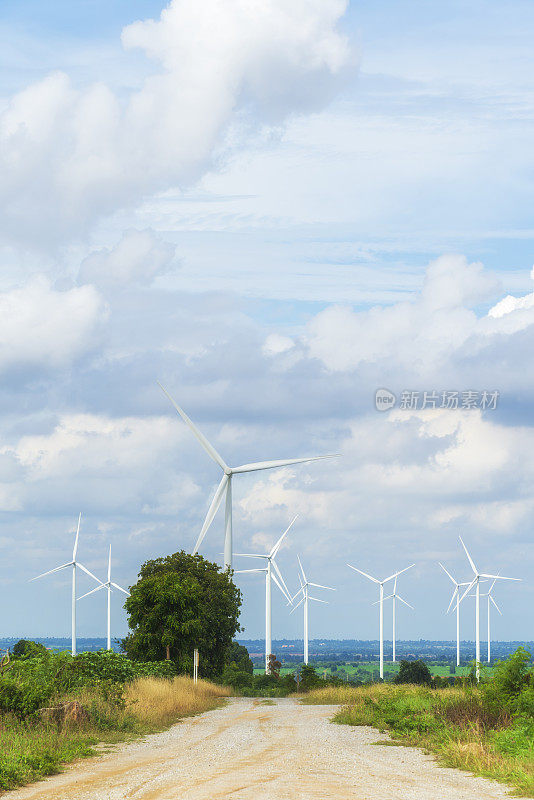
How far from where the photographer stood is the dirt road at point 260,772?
16.7 metres

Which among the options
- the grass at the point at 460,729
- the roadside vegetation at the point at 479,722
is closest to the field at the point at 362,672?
the grass at the point at 460,729

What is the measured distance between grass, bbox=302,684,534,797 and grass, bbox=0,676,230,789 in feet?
21.5

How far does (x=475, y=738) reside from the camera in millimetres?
23094

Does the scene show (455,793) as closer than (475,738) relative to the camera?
Yes

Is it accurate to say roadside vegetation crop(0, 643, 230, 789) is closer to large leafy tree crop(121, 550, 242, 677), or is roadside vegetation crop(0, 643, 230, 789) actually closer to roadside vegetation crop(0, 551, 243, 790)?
roadside vegetation crop(0, 551, 243, 790)

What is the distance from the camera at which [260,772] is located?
19.5 meters

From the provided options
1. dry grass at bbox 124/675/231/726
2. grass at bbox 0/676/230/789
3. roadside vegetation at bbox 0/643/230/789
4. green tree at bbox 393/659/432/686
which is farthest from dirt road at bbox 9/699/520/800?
green tree at bbox 393/659/432/686

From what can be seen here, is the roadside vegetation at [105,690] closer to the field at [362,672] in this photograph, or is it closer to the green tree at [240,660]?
the green tree at [240,660]

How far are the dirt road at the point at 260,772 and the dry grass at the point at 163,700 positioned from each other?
78.0 inches

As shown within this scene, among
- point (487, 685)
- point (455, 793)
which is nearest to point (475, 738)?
point (487, 685)

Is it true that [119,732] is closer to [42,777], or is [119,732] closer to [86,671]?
[86,671]

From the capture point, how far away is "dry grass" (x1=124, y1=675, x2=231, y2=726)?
31125 millimetres

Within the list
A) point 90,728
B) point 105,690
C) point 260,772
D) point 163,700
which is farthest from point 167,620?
point 260,772

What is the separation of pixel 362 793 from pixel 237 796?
2265 mm
